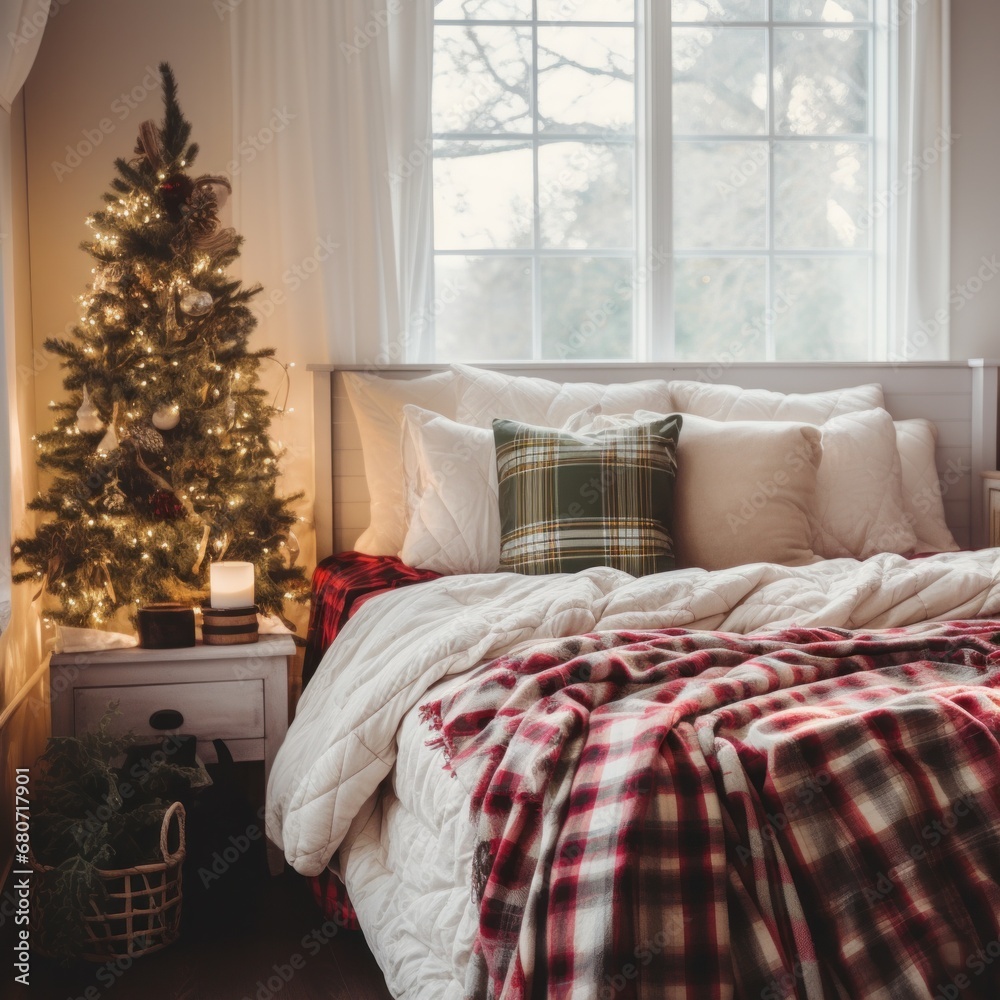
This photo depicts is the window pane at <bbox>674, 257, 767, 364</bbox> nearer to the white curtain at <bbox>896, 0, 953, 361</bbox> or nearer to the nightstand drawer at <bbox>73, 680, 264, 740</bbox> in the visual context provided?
the white curtain at <bbox>896, 0, 953, 361</bbox>

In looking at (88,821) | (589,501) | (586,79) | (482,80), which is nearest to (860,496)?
(589,501)

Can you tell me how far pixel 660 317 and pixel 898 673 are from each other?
1965mm

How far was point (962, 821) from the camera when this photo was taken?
1.06 meters

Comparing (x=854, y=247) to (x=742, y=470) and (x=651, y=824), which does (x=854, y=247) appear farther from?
(x=651, y=824)

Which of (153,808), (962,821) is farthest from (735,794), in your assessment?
(153,808)

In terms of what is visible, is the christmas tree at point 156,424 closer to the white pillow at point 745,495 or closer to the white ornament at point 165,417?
the white ornament at point 165,417

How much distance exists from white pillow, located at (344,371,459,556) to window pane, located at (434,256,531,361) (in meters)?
0.32

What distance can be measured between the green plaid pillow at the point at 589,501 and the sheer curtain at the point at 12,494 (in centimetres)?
106

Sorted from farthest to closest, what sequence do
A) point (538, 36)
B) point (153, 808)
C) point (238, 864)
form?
point (538, 36) → point (238, 864) → point (153, 808)

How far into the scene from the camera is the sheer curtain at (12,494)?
7.06ft

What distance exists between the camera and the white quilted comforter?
1403mm

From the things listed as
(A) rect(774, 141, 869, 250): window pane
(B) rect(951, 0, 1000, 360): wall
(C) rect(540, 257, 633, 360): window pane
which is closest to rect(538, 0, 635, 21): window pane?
(A) rect(774, 141, 869, 250): window pane

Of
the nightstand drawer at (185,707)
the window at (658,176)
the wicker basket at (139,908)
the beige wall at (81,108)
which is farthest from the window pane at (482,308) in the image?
the wicker basket at (139,908)

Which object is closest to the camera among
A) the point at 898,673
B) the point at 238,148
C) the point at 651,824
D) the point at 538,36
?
the point at 651,824
